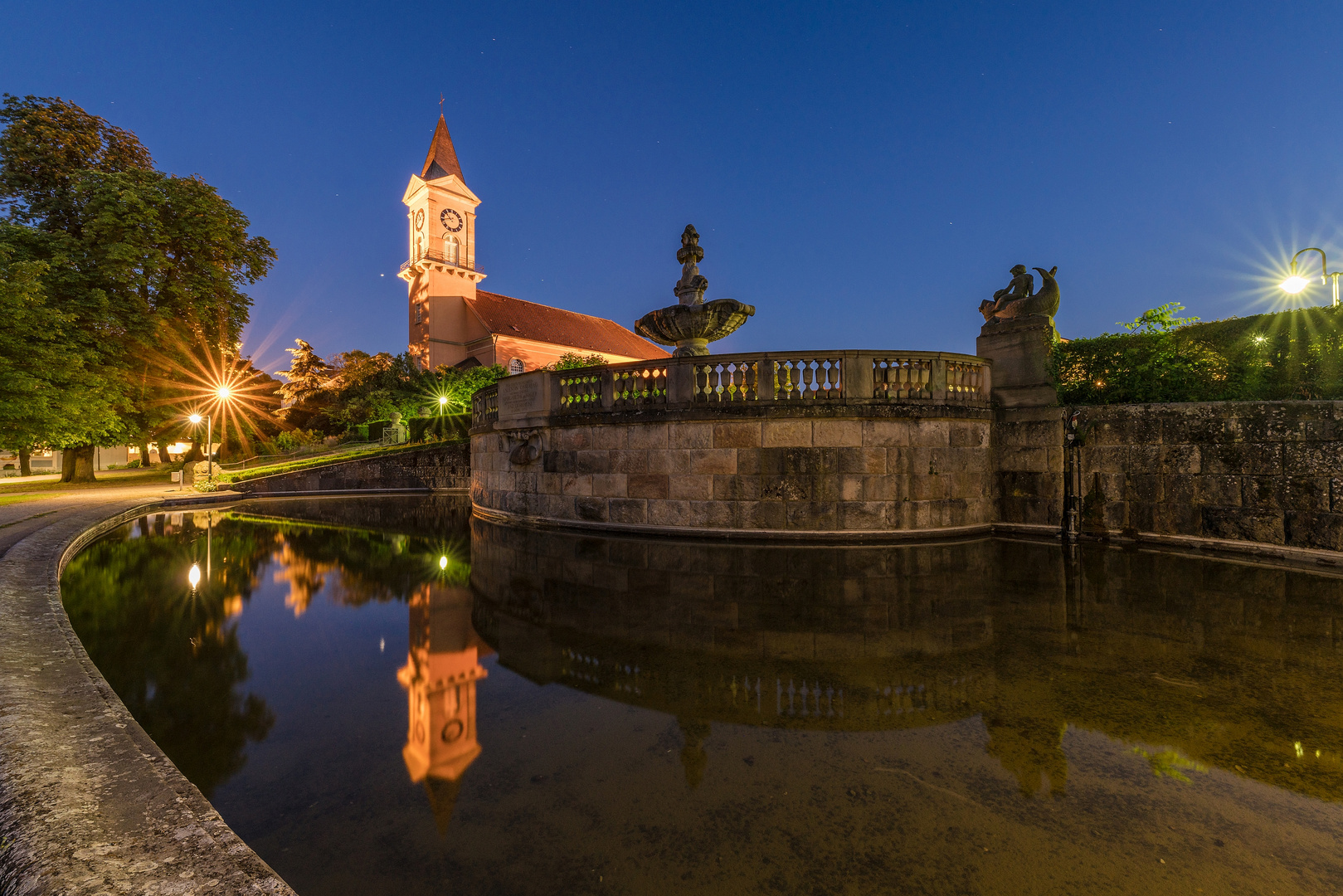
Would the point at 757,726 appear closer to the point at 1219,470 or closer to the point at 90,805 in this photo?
the point at 90,805

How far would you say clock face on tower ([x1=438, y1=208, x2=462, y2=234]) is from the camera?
2004 inches

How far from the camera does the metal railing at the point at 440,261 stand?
49031 mm

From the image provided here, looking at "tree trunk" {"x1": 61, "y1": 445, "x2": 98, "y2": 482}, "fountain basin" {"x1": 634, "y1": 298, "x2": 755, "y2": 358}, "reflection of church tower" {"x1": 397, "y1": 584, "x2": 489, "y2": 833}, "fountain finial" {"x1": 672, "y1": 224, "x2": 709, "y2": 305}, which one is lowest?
"reflection of church tower" {"x1": 397, "y1": 584, "x2": 489, "y2": 833}

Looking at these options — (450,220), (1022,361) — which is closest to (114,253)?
(1022,361)

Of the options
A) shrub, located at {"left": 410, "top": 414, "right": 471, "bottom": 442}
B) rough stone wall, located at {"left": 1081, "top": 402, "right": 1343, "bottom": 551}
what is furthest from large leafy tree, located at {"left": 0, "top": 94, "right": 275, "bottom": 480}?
rough stone wall, located at {"left": 1081, "top": 402, "right": 1343, "bottom": 551}

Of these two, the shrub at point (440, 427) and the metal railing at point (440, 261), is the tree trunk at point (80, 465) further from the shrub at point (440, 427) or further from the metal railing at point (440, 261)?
the metal railing at point (440, 261)

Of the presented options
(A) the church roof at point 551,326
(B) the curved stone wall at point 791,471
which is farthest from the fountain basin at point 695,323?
(A) the church roof at point 551,326

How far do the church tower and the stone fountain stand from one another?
4044 cm

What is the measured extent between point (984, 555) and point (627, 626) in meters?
5.83

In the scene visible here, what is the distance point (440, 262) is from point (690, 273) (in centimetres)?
4574

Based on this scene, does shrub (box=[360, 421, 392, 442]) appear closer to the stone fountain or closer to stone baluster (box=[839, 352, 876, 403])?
the stone fountain

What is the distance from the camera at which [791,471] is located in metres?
8.98

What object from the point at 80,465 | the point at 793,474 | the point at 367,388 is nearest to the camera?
the point at 793,474

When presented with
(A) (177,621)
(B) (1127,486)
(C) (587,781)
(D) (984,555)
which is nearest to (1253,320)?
(B) (1127,486)
